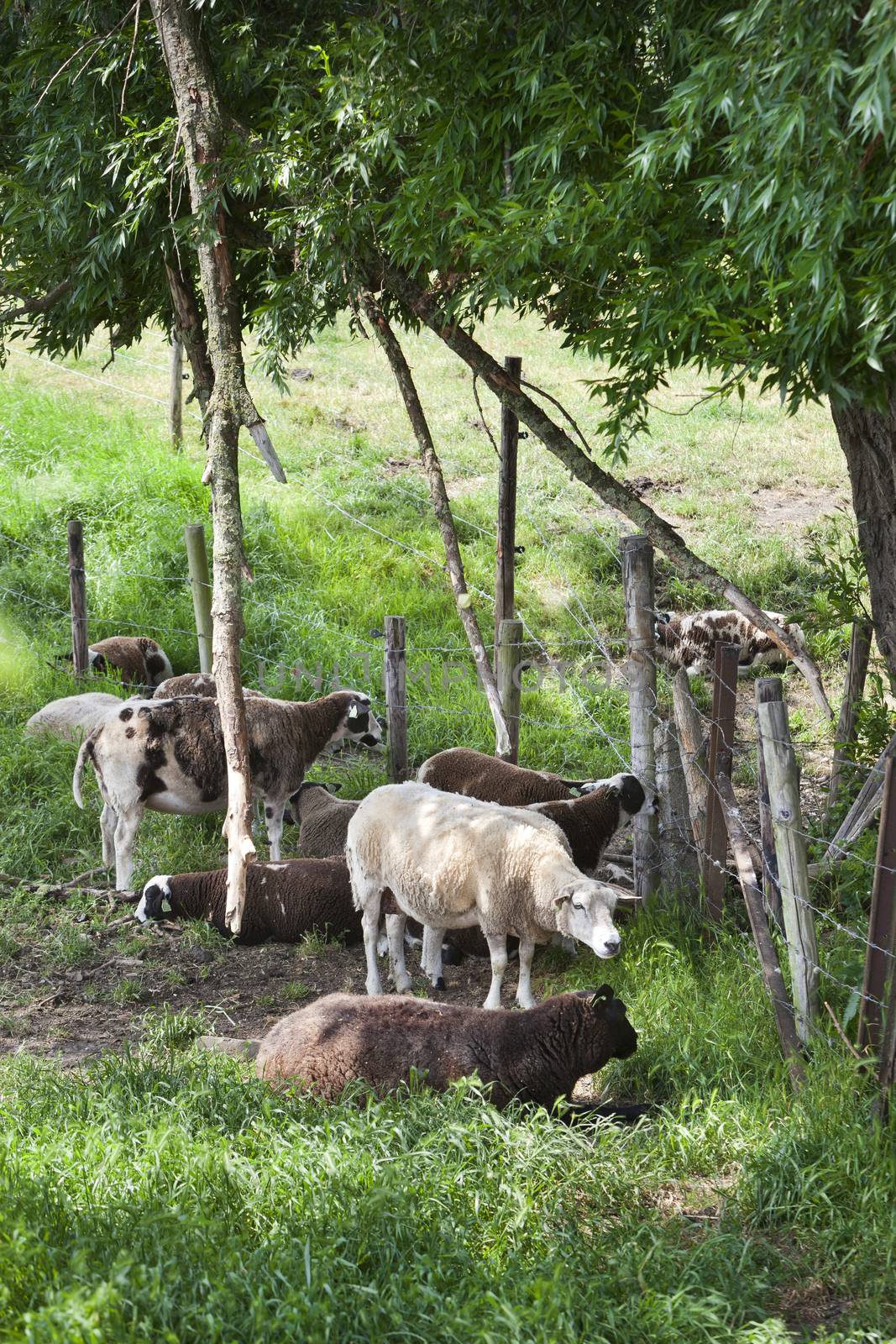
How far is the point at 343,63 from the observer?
7.74 meters

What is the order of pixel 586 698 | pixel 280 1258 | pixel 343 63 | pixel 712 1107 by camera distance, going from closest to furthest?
pixel 280 1258
pixel 712 1107
pixel 343 63
pixel 586 698

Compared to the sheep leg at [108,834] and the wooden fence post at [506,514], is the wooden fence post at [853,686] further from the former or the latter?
the sheep leg at [108,834]

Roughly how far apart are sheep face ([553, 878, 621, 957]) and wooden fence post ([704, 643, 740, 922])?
763 mm

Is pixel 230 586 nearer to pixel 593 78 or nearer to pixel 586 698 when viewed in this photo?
pixel 593 78

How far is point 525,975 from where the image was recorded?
6.67 metres

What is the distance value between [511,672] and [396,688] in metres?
0.85

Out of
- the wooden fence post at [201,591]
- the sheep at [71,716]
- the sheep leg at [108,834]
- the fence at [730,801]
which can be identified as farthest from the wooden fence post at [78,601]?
the sheep leg at [108,834]

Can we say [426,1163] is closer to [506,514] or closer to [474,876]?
[474,876]

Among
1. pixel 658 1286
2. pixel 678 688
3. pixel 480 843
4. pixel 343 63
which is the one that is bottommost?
pixel 658 1286

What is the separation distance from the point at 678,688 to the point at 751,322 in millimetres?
2015

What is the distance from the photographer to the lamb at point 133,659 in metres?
11.3

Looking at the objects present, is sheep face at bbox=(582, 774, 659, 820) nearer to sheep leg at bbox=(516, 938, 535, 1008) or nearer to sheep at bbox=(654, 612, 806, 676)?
sheep leg at bbox=(516, 938, 535, 1008)

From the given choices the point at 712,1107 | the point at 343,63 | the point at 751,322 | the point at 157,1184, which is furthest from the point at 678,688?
the point at 343,63

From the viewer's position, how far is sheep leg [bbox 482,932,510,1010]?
21.8 ft
